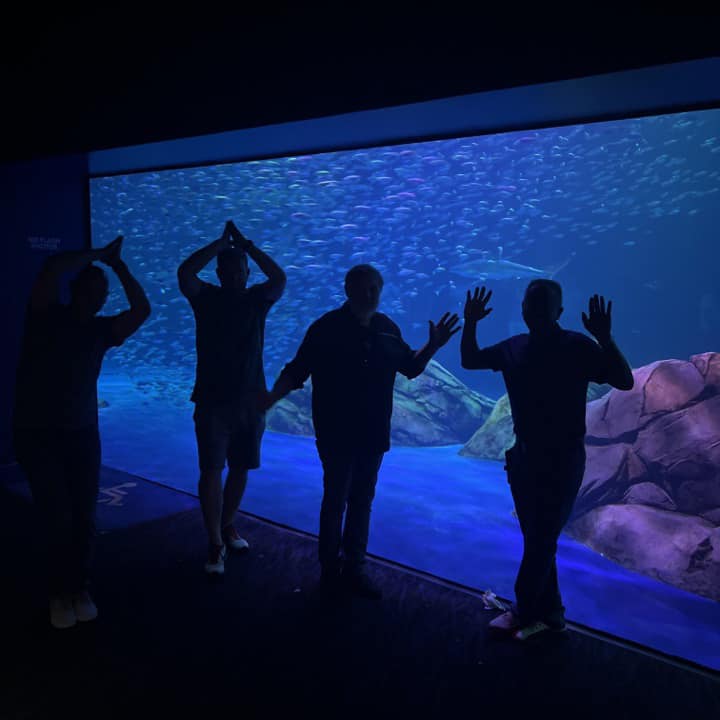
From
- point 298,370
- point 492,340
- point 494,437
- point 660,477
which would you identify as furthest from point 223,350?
point 492,340

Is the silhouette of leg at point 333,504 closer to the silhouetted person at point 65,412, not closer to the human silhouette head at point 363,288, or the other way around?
the human silhouette head at point 363,288

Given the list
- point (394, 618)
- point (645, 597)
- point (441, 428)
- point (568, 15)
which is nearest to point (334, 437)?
point (394, 618)

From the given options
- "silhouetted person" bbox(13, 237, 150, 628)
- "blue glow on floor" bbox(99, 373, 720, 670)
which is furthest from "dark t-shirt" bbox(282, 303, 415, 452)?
"blue glow on floor" bbox(99, 373, 720, 670)

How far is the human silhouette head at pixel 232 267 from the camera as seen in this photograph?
11.9ft

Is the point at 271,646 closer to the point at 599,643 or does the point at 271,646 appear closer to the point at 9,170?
the point at 599,643

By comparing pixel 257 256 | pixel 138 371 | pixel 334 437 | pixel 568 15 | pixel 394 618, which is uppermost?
pixel 568 15

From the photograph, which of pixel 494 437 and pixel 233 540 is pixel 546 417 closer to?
pixel 233 540

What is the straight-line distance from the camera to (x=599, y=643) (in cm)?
301

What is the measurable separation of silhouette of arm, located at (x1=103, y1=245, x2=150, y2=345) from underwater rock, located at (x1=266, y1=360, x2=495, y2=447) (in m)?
10.9

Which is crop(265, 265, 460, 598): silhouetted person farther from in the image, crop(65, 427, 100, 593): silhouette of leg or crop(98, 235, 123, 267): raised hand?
crop(98, 235, 123, 267): raised hand

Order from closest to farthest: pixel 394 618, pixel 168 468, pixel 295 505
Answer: pixel 394 618 → pixel 295 505 → pixel 168 468

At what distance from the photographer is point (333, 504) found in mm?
3408

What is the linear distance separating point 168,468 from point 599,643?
32.2 ft

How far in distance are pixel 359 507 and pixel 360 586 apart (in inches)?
20.1
